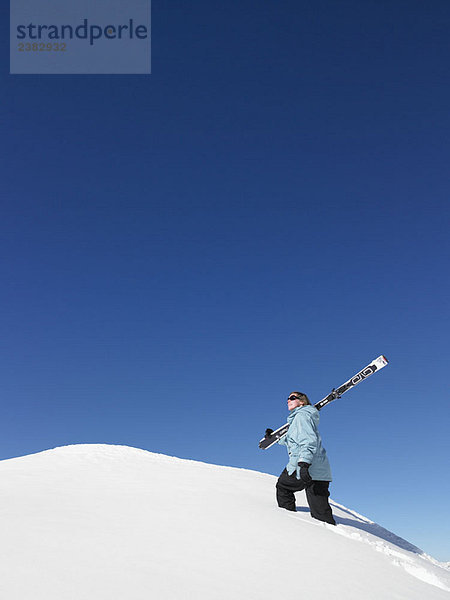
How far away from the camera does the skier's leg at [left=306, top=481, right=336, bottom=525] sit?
724 centimetres

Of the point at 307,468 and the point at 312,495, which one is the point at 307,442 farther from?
the point at 312,495

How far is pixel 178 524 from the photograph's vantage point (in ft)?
18.5

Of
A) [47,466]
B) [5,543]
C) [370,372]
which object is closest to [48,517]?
[5,543]

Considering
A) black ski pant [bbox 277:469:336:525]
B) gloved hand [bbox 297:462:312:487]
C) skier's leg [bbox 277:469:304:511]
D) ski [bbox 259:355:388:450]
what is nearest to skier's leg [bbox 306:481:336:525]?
black ski pant [bbox 277:469:336:525]

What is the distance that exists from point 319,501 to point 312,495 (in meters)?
0.14

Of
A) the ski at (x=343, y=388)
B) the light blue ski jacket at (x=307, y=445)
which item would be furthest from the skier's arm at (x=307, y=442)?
the ski at (x=343, y=388)

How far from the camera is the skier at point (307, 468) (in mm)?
7082

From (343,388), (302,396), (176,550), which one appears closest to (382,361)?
(343,388)

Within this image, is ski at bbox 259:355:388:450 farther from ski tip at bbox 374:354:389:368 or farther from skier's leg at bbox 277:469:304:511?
skier's leg at bbox 277:469:304:511

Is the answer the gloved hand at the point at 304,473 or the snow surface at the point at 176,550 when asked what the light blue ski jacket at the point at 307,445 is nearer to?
the gloved hand at the point at 304,473

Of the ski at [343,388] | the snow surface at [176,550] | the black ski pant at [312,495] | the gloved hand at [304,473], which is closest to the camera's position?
the snow surface at [176,550]

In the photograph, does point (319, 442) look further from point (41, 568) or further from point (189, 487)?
point (41, 568)

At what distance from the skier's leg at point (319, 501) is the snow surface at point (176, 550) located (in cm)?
20

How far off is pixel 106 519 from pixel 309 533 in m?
2.62
